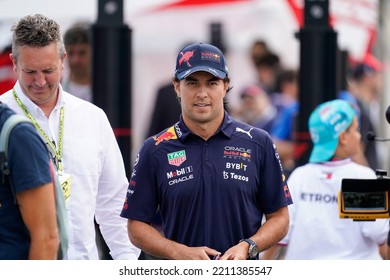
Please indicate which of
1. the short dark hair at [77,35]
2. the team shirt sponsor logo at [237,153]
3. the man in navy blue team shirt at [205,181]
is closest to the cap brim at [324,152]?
the man in navy blue team shirt at [205,181]

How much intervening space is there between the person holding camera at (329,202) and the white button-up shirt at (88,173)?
1.29 m

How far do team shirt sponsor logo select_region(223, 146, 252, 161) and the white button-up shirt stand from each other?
0.76 meters

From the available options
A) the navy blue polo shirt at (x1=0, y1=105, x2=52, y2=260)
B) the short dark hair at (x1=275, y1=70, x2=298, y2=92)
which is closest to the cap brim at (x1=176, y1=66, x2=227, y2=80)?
the navy blue polo shirt at (x1=0, y1=105, x2=52, y2=260)

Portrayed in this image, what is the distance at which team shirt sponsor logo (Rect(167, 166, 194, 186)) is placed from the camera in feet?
18.8

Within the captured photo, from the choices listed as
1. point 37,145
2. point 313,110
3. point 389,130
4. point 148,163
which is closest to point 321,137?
point 313,110

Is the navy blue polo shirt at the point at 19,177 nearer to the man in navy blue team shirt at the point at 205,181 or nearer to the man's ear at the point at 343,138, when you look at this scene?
the man in navy blue team shirt at the point at 205,181

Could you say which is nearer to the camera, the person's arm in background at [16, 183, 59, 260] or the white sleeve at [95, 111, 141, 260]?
the person's arm in background at [16, 183, 59, 260]

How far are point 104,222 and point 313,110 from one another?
96.8 inches

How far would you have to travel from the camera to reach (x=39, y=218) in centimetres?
496

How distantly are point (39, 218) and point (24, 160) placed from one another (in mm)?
235

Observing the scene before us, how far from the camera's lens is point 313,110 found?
8.51 meters

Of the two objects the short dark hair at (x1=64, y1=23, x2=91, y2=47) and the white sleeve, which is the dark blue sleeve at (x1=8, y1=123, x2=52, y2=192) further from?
the short dark hair at (x1=64, y1=23, x2=91, y2=47)

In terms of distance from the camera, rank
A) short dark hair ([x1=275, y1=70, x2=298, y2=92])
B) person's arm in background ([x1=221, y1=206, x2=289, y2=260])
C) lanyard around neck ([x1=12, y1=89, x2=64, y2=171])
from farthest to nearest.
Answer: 1. short dark hair ([x1=275, y1=70, x2=298, y2=92])
2. lanyard around neck ([x1=12, y1=89, x2=64, y2=171])
3. person's arm in background ([x1=221, y1=206, x2=289, y2=260])

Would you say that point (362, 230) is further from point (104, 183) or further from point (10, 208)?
point (10, 208)
